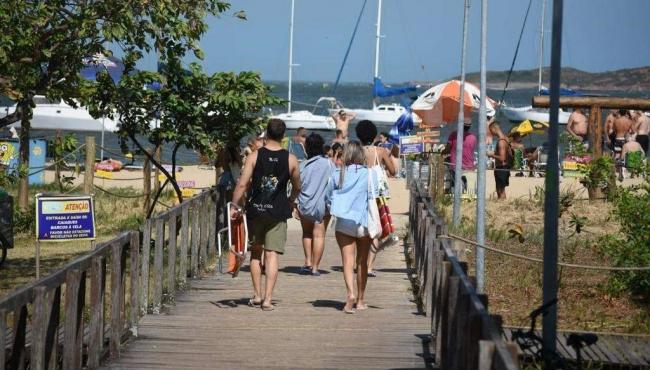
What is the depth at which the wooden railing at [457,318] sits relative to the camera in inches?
247

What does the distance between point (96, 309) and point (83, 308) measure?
0.29m

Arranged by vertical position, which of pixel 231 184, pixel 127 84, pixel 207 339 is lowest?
pixel 207 339

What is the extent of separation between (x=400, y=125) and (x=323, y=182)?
24773 millimetres

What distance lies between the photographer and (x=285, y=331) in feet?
38.5

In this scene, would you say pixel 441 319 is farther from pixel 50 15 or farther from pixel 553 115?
pixel 50 15

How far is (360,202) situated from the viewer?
12.8 metres

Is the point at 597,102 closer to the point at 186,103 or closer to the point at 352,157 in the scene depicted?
the point at 186,103

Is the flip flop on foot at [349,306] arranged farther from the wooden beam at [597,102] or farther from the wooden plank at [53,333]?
the wooden beam at [597,102]

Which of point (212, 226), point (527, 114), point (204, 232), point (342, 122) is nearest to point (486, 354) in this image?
point (204, 232)

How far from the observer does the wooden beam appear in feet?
65.2

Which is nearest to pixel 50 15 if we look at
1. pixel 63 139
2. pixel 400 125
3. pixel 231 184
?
pixel 63 139

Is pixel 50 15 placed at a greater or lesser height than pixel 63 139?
greater

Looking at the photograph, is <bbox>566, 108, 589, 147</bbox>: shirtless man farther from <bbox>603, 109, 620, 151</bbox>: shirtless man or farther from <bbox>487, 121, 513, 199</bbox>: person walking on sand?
<bbox>487, 121, 513, 199</bbox>: person walking on sand

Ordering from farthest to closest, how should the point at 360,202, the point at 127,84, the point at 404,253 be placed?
the point at 404,253 → the point at 127,84 → the point at 360,202
